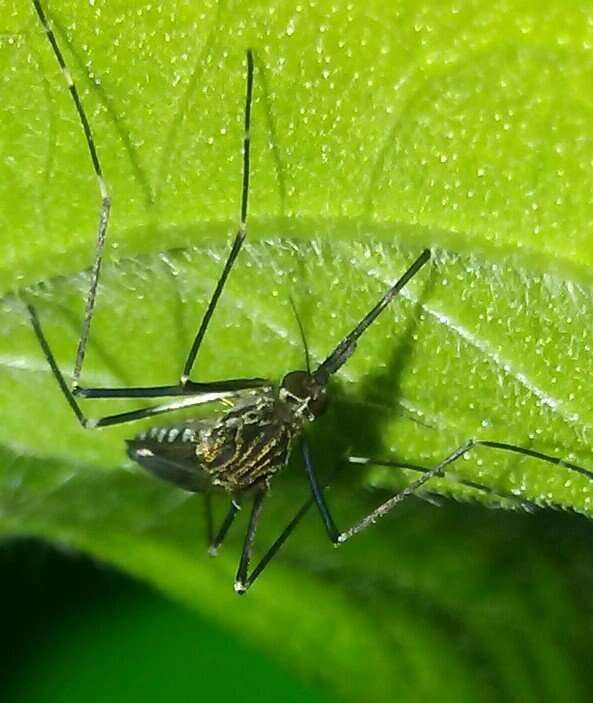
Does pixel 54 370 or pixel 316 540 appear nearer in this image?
pixel 54 370

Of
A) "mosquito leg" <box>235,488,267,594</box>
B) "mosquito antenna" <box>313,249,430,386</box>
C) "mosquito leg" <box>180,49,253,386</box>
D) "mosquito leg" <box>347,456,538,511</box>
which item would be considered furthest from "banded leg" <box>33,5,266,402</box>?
"mosquito leg" <box>235,488,267,594</box>

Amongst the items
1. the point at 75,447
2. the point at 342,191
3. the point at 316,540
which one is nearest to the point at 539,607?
the point at 316,540

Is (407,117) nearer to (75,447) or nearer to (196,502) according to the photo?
(75,447)

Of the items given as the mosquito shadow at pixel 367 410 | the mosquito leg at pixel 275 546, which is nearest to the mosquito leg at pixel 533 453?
the mosquito shadow at pixel 367 410

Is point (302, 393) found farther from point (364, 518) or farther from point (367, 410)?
point (364, 518)

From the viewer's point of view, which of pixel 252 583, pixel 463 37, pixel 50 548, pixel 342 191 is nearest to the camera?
pixel 463 37

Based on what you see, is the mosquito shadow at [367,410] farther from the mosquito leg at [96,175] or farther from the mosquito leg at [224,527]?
the mosquito leg at [96,175]
